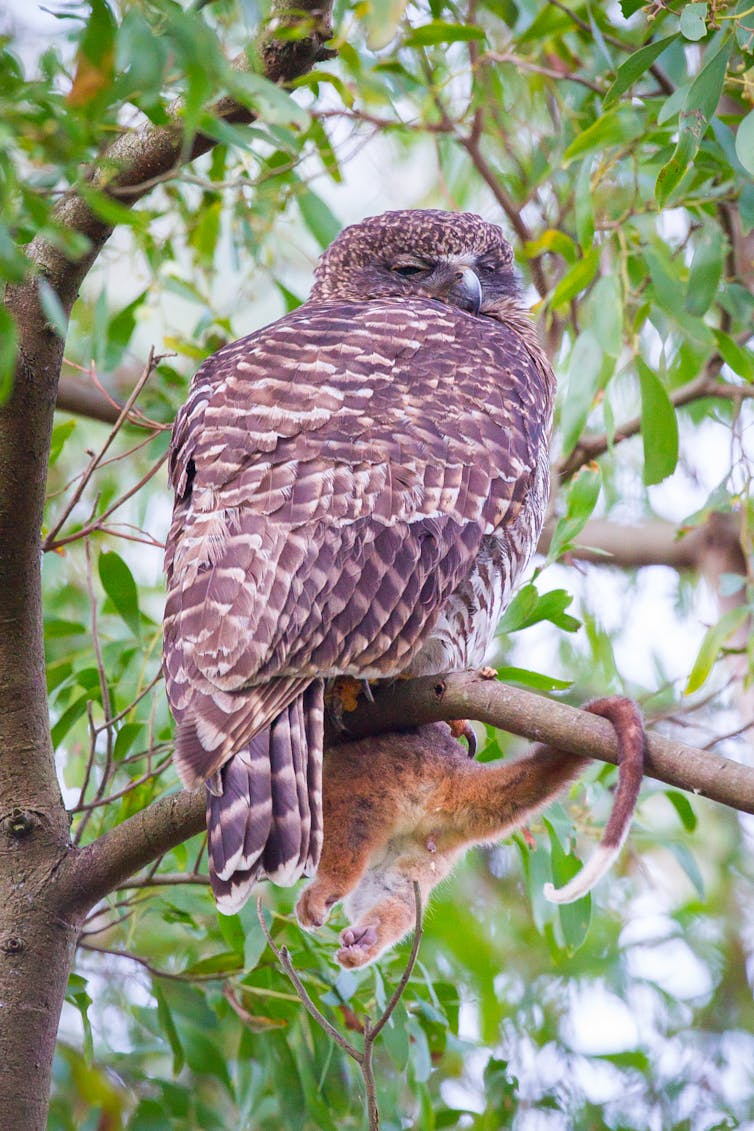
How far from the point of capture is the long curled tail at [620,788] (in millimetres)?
1827

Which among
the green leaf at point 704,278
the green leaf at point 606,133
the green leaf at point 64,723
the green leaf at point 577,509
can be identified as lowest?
the green leaf at point 64,723

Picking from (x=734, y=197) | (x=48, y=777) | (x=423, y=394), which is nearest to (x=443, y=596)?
(x=423, y=394)

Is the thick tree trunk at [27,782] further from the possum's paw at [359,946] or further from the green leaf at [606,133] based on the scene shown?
the green leaf at [606,133]

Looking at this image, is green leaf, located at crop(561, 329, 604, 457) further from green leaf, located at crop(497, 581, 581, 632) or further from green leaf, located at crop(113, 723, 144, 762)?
green leaf, located at crop(113, 723, 144, 762)

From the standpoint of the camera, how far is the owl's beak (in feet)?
11.8

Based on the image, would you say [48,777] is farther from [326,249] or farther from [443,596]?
[326,249]

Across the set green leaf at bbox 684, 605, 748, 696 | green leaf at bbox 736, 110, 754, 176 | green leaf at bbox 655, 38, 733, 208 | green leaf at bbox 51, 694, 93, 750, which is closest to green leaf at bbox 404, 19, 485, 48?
green leaf at bbox 655, 38, 733, 208

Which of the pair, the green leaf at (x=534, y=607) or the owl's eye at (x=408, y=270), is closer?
the green leaf at (x=534, y=607)

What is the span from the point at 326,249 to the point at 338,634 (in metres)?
1.93

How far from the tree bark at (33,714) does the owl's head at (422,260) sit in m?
1.32

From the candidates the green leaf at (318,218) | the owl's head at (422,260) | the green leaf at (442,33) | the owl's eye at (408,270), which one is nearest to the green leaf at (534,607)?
the owl's head at (422,260)

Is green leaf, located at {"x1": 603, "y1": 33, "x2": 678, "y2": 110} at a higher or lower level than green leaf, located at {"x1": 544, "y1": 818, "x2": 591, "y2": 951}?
higher

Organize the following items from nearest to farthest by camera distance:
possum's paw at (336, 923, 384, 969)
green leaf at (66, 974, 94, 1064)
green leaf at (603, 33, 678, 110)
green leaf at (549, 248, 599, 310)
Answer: possum's paw at (336, 923, 384, 969) → green leaf at (603, 33, 678, 110) → green leaf at (66, 974, 94, 1064) → green leaf at (549, 248, 599, 310)

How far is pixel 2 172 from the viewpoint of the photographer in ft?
4.69
